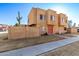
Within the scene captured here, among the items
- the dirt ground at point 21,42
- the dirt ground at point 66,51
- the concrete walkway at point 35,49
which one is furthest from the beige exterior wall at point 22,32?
the dirt ground at point 66,51

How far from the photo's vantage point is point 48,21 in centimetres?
266

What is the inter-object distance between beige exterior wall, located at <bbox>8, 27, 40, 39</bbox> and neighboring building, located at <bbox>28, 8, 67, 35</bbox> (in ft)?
0.38

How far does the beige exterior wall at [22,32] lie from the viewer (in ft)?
7.90

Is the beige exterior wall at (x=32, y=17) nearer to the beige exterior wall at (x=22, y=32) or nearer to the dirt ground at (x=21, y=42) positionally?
the beige exterior wall at (x=22, y=32)

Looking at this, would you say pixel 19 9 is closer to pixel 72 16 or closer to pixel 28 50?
pixel 28 50

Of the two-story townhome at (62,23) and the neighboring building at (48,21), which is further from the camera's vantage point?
the two-story townhome at (62,23)

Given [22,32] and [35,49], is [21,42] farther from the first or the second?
[35,49]

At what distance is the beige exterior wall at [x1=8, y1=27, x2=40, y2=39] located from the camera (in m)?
2.41

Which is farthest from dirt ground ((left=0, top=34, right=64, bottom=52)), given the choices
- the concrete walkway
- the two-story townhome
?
the two-story townhome

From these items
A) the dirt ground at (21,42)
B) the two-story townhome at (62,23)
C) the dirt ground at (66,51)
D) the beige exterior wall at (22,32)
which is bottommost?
the dirt ground at (66,51)

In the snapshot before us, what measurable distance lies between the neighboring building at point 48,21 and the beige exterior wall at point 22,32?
0.11m

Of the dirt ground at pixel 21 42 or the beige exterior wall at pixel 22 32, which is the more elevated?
the beige exterior wall at pixel 22 32

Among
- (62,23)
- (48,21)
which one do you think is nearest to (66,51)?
(62,23)

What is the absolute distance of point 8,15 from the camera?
2502 mm
